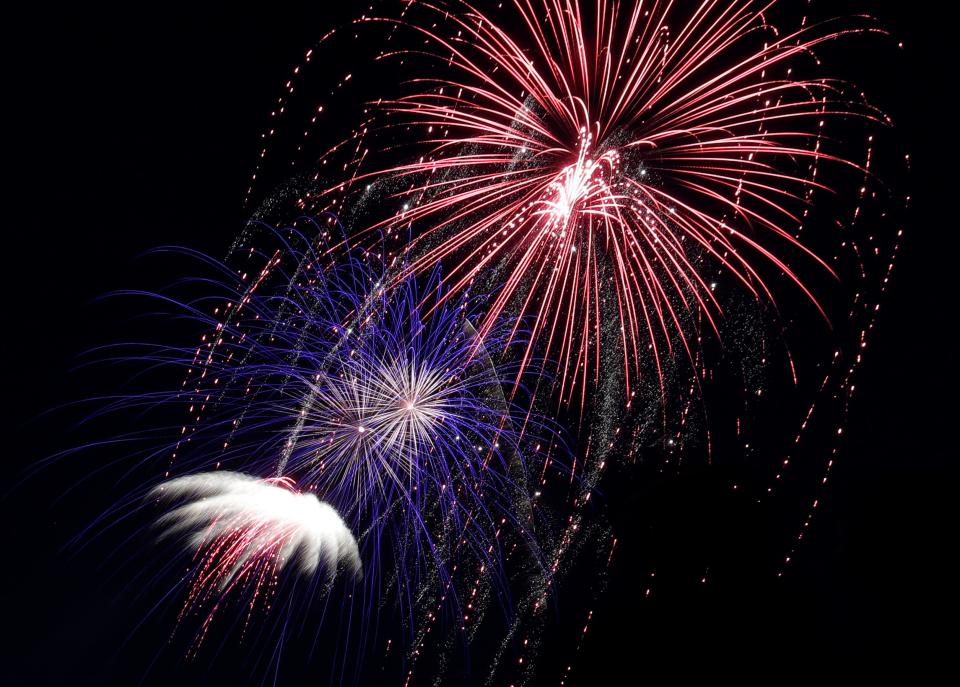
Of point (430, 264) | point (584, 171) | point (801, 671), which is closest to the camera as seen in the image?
point (584, 171)

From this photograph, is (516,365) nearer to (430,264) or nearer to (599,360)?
(599,360)

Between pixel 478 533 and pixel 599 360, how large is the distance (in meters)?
2.49

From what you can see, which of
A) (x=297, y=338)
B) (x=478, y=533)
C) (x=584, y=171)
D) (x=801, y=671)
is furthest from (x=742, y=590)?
(x=297, y=338)

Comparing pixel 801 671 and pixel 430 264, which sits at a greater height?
pixel 430 264

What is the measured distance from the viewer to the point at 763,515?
632cm

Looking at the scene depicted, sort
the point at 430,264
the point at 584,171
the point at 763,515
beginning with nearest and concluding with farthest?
the point at 584,171 → the point at 430,264 → the point at 763,515

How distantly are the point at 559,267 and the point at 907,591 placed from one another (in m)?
5.72

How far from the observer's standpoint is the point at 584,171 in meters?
5.10

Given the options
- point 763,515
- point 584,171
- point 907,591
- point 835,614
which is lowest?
point 835,614

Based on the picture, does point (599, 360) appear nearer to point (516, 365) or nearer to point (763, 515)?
point (516, 365)

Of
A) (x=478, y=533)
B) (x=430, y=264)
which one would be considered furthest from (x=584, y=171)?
(x=478, y=533)

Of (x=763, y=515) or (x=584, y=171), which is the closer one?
(x=584, y=171)

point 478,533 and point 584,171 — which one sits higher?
point 584,171

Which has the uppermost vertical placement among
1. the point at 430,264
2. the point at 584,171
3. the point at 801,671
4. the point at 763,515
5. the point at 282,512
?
the point at 584,171
